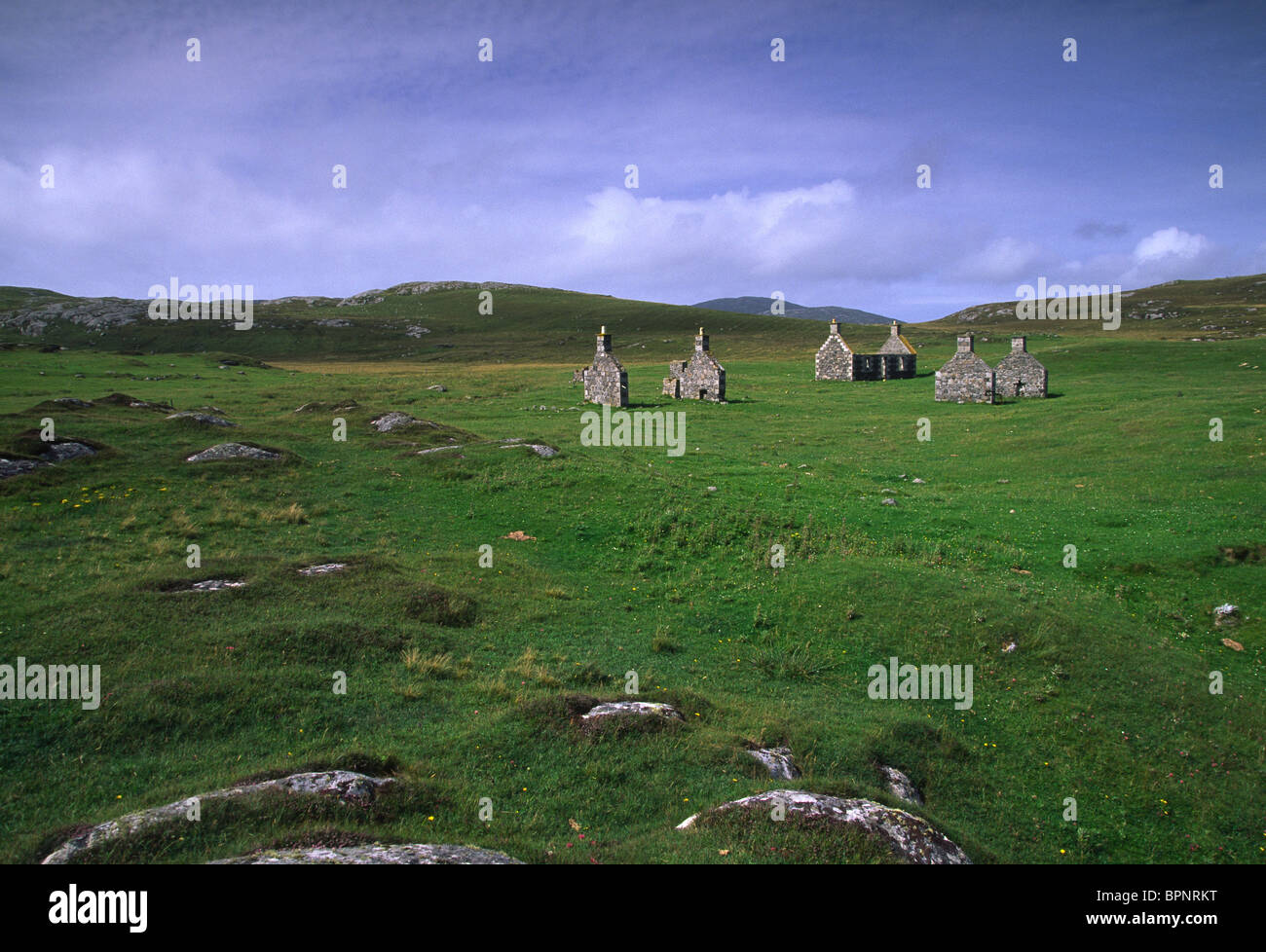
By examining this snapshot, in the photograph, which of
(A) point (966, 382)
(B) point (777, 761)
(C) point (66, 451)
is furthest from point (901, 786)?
(A) point (966, 382)

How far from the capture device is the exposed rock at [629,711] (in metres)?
13.3

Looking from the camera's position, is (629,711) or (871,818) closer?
(871,818)

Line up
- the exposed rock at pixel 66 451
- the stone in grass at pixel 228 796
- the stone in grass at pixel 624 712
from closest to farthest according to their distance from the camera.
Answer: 1. the stone in grass at pixel 228 796
2. the stone in grass at pixel 624 712
3. the exposed rock at pixel 66 451

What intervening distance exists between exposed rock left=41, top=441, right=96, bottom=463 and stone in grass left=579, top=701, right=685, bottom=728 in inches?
1057

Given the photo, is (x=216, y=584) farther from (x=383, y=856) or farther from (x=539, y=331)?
(x=539, y=331)

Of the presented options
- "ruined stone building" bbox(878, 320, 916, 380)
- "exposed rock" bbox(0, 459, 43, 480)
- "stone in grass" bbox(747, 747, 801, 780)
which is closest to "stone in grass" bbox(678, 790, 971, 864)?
"stone in grass" bbox(747, 747, 801, 780)

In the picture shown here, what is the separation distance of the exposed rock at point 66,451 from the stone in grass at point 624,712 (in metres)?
26.8

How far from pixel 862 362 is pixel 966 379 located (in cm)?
1484

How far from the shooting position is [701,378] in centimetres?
6125

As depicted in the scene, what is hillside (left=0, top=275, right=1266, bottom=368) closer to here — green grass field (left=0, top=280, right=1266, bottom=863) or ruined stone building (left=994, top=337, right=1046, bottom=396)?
ruined stone building (left=994, top=337, right=1046, bottom=396)

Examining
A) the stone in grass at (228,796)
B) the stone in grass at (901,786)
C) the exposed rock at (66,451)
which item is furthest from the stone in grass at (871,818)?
the exposed rock at (66,451)

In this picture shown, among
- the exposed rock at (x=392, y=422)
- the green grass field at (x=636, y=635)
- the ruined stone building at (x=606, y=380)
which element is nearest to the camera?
the green grass field at (x=636, y=635)

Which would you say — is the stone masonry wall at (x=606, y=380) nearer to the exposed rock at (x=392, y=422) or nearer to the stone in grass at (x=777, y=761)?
the exposed rock at (x=392, y=422)
